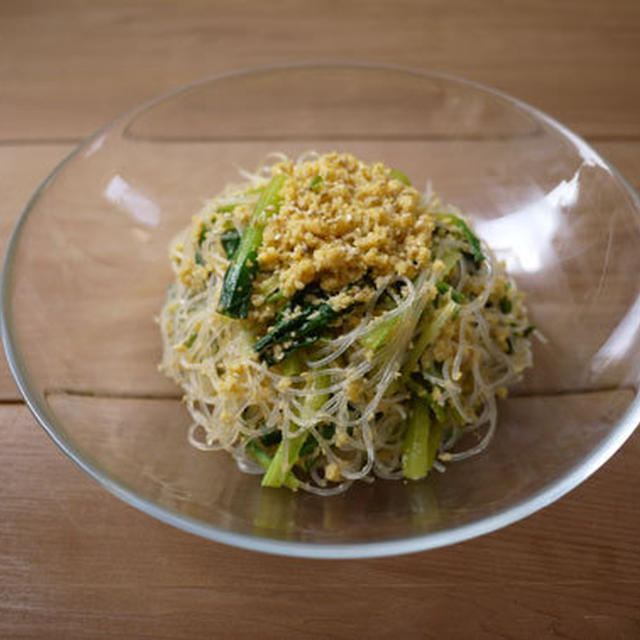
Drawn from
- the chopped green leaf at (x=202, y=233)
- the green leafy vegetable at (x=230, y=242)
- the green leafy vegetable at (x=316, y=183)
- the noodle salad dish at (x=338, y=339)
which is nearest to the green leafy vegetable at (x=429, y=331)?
the noodle salad dish at (x=338, y=339)

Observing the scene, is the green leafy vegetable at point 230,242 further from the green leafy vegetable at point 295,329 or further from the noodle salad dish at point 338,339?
the green leafy vegetable at point 295,329

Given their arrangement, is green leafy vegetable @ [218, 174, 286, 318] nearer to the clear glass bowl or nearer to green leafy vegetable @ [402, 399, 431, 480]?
the clear glass bowl

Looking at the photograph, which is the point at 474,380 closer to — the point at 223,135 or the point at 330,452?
the point at 330,452

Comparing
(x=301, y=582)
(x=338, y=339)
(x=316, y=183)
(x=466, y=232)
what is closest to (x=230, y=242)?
(x=316, y=183)

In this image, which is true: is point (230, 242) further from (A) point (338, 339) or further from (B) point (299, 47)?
(B) point (299, 47)

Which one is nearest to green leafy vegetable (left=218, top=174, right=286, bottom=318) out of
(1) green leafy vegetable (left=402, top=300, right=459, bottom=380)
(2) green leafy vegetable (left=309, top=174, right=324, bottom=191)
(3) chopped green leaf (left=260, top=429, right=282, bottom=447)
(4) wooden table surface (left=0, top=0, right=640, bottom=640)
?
(2) green leafy vegetable (left=309, top=174, right=324, bottom=191)
